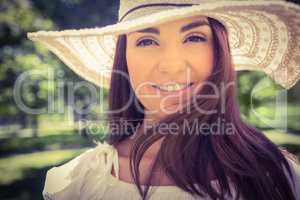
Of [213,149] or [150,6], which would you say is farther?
[213,149]

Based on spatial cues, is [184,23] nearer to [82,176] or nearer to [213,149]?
[213,149]

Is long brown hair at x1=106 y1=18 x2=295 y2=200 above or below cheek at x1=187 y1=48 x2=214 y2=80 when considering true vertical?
below

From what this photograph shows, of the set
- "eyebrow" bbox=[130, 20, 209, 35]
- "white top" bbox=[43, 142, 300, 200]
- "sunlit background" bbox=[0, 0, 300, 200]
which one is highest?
"eyebrow" bbox=[130, 20, 209, 35]

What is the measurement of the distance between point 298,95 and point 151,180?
1104 mm

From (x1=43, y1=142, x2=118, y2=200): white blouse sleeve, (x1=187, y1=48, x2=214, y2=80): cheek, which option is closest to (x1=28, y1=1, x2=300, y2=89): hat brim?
(x1=187, y1=48, x2=214, y2=80): cheek

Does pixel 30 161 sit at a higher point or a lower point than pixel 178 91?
lower

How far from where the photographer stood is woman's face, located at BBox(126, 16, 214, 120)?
2.18 metres

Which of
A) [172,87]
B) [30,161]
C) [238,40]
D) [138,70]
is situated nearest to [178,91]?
[172,87]

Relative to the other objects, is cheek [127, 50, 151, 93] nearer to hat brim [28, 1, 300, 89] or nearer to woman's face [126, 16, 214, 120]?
woman's face [126, 16, 214, 120]

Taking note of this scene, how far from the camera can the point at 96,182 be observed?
7.45ft

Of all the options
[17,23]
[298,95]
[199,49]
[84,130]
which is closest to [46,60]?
[17,23]

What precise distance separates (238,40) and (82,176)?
1.28 metres

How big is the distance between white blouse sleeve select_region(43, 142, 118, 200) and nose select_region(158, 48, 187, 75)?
61 centimetres

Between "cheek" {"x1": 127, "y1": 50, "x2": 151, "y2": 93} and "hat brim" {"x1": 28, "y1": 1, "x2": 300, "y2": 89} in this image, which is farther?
"cheek" {"x1": 127, "y1": 50, "x2": 151, "y2": 93}
